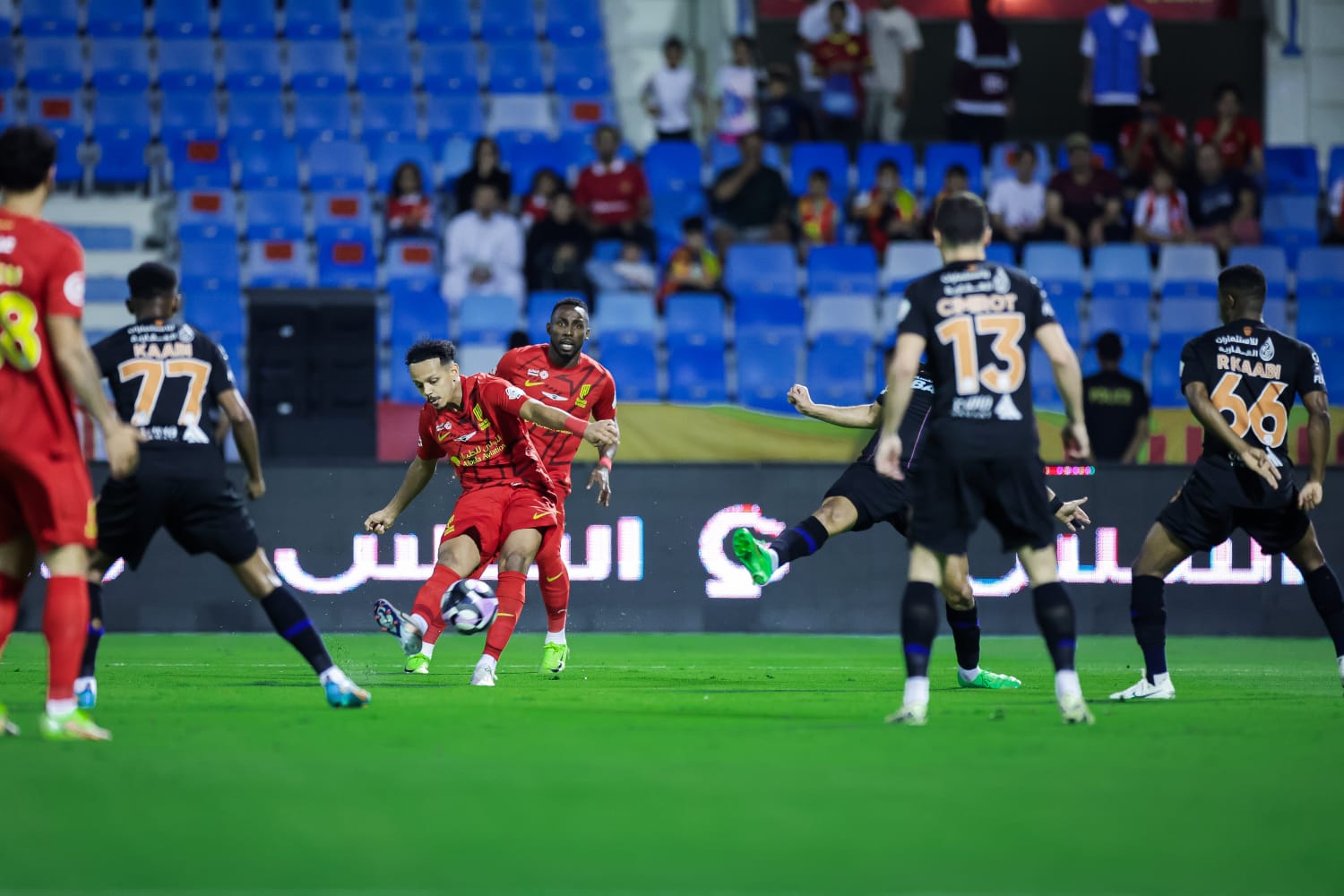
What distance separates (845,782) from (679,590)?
865 cm

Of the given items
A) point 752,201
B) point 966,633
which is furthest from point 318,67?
point 966,633

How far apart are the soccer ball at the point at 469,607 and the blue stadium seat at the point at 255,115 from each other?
12.3 meters

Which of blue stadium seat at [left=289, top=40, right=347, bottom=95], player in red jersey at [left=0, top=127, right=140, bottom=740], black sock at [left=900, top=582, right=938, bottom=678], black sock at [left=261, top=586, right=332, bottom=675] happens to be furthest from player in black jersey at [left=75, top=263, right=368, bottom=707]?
blue stadium seat at [left=289, top=40, right=347, bottom=95]

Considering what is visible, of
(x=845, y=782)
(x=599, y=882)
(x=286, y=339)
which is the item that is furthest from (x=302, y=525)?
(x=599, y=882)

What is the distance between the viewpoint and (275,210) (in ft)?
61.0

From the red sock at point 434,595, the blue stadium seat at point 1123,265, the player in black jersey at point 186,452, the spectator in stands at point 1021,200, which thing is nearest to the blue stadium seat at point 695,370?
the spectator in stands at point 1021,200

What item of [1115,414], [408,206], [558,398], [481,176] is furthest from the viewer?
[408,206]

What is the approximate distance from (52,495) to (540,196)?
1256cm

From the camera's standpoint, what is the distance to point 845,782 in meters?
5.16

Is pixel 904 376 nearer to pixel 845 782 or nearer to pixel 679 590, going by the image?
pixel 845 782

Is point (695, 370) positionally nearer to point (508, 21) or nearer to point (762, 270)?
point (762, 270)

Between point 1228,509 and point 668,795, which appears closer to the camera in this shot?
point 668,795

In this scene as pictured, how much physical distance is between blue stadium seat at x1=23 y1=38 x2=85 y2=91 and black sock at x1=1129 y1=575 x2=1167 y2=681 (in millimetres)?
15284

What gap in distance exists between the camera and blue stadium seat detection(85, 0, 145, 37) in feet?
66.7
